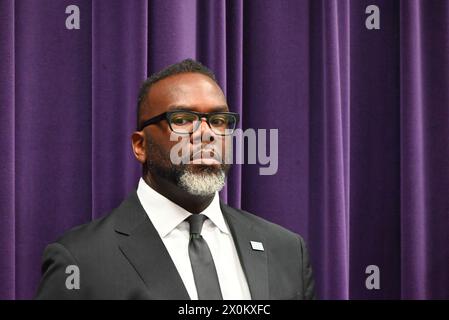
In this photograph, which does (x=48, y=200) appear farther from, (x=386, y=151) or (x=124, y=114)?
(x=386, y=151)

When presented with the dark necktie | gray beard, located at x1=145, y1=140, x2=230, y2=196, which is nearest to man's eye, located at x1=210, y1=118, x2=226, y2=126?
gray beard, located at x1=145, y1=140, x2=230, y2=196

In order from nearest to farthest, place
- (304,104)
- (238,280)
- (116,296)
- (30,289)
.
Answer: (116,296), (238,280), (30,289), (304,104)

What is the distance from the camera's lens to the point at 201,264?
1242mm

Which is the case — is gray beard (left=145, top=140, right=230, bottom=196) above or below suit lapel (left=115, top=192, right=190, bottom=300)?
above

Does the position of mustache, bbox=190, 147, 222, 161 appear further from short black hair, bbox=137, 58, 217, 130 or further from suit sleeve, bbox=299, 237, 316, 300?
suit sleeve, bbox=299, 237, 316, 300

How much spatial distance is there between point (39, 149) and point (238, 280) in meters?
0.73

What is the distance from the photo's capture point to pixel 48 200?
61.9 inches

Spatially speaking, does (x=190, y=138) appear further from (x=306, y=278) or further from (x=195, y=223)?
(x=306, y=278)

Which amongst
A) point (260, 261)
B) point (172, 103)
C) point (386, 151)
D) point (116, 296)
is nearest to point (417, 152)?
point (386, 151)

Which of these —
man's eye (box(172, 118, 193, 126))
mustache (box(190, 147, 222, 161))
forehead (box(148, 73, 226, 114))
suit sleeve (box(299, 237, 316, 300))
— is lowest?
suit sleeve (box(299, 237, 316, 300))

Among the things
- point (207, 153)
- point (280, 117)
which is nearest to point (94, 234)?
point (207, 153)

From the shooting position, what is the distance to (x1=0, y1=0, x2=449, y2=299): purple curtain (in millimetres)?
1564

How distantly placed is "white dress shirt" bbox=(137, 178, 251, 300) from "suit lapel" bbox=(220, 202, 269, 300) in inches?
0.9

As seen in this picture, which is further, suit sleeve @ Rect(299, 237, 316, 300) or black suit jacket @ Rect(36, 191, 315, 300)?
suit sleeve @ Rect(299, 237, 316, 300)
